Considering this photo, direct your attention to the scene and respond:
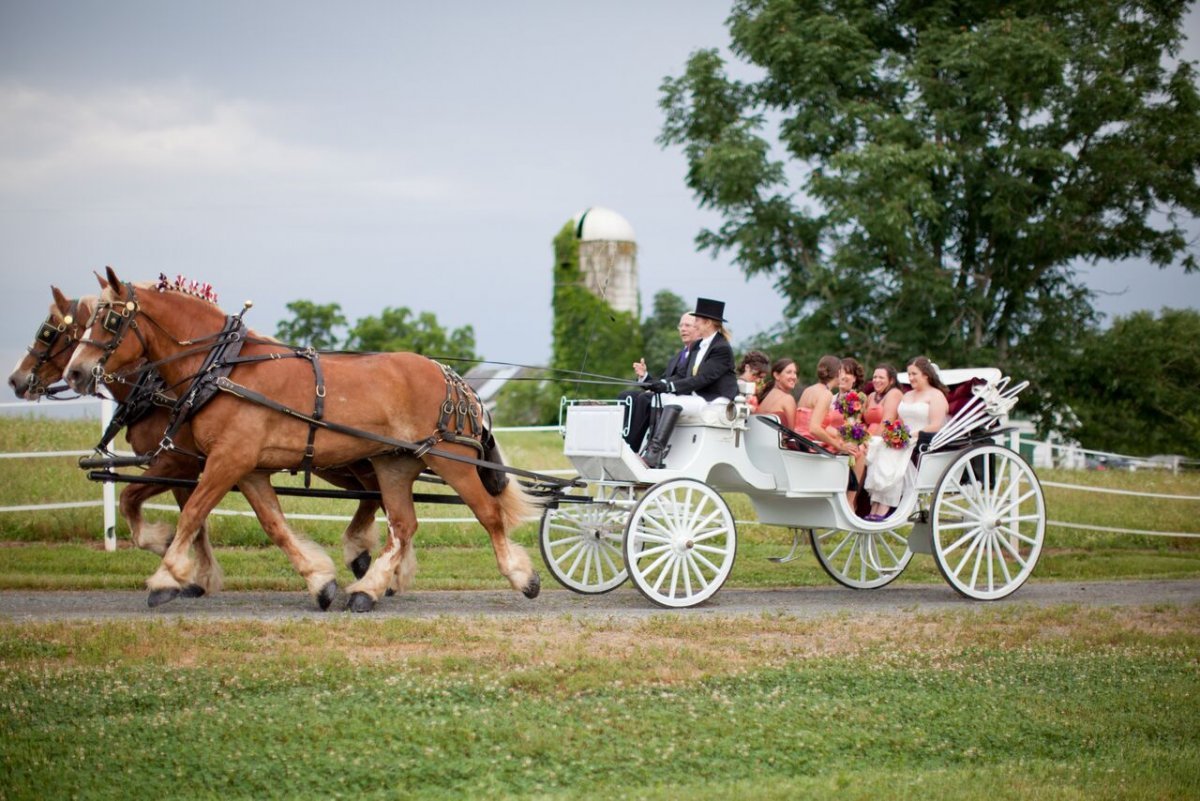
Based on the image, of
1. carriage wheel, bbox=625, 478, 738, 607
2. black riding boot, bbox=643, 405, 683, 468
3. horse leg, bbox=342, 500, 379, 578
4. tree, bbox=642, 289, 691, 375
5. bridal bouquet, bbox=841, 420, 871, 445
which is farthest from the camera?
tree, bbox=642, 289, 691, 375

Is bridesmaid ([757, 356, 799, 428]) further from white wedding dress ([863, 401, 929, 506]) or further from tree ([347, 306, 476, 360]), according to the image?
tree ([347, 306, 476, 360])

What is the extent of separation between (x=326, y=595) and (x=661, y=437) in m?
2.64

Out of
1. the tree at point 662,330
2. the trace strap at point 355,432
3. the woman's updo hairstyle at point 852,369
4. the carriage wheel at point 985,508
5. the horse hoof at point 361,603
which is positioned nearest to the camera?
the trace strap at point 355,432

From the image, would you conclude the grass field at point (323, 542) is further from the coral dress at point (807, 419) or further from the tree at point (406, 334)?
the tree at point (406, 334)

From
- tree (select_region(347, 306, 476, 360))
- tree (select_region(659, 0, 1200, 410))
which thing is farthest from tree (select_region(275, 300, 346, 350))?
tree (select_region(659, 0, 1200, 410))

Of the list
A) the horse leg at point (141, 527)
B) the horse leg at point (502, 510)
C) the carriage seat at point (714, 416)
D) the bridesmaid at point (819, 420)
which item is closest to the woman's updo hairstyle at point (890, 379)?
the bridesmaid at point (819, 420)

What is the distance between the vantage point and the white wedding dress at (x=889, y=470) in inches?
397

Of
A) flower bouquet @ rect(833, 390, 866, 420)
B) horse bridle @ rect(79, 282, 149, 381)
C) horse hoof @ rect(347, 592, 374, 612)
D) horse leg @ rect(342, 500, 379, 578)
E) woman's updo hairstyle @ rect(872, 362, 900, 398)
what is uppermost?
horse bridle @ rect(79, 282, 149, 381)

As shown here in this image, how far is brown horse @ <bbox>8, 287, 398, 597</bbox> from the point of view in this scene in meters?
8.19

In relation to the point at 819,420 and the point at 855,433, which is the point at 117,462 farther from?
the point at 855,433

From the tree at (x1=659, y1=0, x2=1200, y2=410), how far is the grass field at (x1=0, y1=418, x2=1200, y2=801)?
1558cm

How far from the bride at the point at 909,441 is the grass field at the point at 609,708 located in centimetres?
142

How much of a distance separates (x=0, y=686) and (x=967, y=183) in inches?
850

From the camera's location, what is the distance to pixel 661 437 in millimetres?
9172
